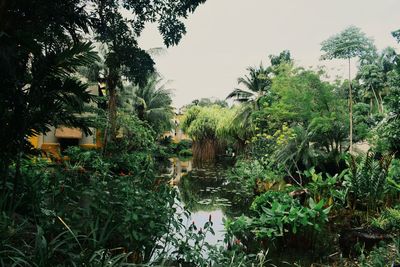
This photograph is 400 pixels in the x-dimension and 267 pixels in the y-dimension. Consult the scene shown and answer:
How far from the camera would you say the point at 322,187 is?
8.14m

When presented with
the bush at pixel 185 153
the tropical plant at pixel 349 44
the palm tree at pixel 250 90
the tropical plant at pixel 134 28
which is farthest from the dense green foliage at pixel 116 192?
the bush at pixel 185 153

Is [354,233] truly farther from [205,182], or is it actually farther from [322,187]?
[205,182]

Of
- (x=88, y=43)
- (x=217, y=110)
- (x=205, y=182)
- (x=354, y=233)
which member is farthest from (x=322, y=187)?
(x=217, y=110)

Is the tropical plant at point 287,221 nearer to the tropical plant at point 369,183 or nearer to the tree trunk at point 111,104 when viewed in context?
the tropical plant at point 369,183

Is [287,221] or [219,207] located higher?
[287,221]

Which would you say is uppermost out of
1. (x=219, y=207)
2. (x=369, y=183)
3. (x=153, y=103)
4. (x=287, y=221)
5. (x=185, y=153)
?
(x=153, y=103)

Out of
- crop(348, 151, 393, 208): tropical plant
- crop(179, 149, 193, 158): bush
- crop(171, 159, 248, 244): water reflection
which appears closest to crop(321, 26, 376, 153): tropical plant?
crop(171, 159, 248, 244): water reflection

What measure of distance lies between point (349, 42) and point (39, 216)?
48.3 feet

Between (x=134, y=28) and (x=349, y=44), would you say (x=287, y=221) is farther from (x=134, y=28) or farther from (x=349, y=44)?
(x=349, y=44)

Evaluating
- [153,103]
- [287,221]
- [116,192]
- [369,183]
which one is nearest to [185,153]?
[153,103]

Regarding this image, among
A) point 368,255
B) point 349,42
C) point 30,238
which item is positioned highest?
point 349,42

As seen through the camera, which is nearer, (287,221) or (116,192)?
(116,192)

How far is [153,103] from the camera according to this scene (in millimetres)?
30078

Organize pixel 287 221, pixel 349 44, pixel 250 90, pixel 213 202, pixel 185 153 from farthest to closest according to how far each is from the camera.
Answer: pixel 185 153, pixel 250 90, pixel 349 44, pixel 213 202, pixel 287 221
